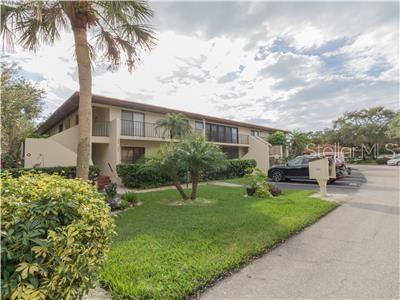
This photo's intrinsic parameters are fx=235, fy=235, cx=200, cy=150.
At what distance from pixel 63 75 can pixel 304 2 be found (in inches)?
420

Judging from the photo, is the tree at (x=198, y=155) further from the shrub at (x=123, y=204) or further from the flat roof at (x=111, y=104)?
the flat roof at (x=111, y=104)

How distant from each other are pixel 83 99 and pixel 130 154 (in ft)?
34.9

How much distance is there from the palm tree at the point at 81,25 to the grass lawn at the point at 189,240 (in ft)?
9.33

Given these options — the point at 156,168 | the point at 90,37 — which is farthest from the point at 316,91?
the point at 90,37

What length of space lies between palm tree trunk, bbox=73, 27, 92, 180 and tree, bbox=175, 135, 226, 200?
315 cm

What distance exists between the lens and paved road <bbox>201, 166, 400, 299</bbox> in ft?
10.3

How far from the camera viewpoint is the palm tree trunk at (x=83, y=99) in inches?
277

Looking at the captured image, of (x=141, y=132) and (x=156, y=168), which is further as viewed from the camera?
(x=141, y=132)

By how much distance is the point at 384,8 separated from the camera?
6.27 metres

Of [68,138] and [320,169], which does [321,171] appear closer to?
[320,169]

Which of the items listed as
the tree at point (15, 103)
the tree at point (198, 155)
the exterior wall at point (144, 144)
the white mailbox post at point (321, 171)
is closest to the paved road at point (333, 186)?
the white mailbox post at point (321, 171)

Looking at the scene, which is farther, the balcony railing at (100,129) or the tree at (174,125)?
the tree at (174,125)

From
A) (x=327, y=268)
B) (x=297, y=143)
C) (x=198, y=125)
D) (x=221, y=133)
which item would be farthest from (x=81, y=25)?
(x=297, y=143)

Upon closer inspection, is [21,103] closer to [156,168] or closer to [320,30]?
[156,168]
